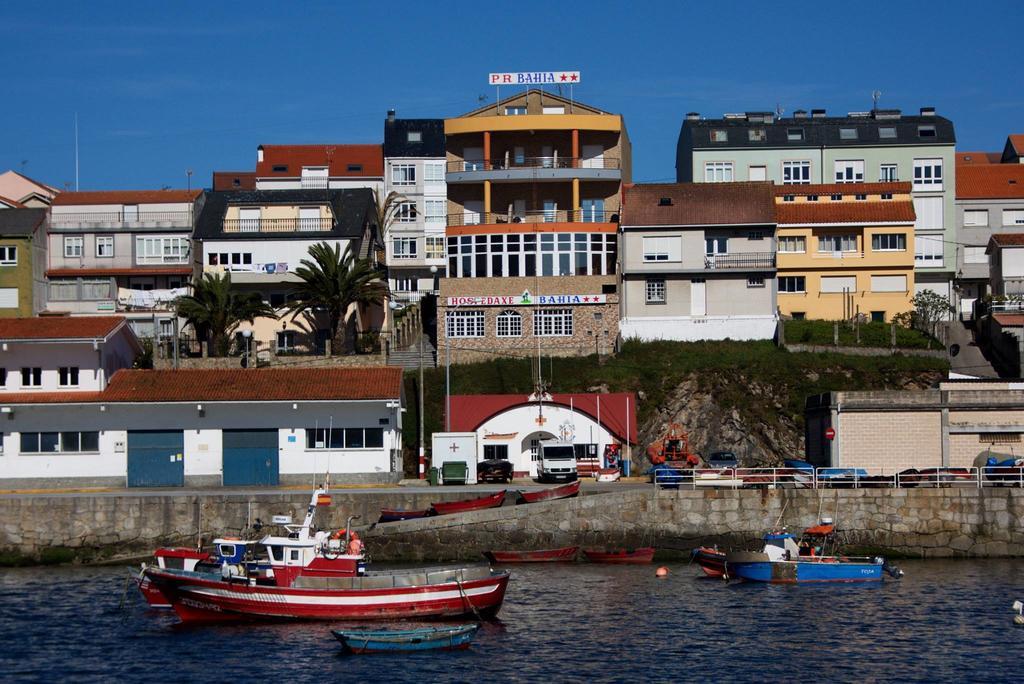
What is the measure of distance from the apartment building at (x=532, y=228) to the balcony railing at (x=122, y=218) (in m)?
19.6

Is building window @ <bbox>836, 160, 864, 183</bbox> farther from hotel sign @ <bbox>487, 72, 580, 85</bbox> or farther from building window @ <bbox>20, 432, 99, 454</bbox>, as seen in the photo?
building window @ <bbox>20, 432, 99, 454</bbox>

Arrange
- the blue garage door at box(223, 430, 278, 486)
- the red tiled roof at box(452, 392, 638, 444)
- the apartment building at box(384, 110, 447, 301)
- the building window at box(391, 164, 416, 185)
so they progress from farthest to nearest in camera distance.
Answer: the building window at box(391, 164, 416, 185)
the apartment building at box(384, 110, 447, 301)
the red tiled roof at box(452, 392, 638, 444)
the blue garage door at box(223, 430, 278, 486)

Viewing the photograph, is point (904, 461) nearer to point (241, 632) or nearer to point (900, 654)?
point (900, 654)

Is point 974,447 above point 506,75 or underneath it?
underneath

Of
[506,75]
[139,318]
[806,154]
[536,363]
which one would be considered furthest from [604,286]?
[139,318]

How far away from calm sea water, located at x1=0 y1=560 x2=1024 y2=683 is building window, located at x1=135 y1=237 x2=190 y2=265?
147 ft

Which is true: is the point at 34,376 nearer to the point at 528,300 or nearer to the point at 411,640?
A: the point at 528,300

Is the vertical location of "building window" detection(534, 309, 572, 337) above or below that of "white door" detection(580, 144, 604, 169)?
below

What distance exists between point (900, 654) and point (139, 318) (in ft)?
204

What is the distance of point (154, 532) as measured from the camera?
57.8 m

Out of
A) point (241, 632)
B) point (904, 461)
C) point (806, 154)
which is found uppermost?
point (806, 154)

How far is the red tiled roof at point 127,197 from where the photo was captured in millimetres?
96188

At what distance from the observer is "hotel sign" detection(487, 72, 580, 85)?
88375mm

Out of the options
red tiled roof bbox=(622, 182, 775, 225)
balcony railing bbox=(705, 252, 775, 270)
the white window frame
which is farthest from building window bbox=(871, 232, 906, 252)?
the white window frame
